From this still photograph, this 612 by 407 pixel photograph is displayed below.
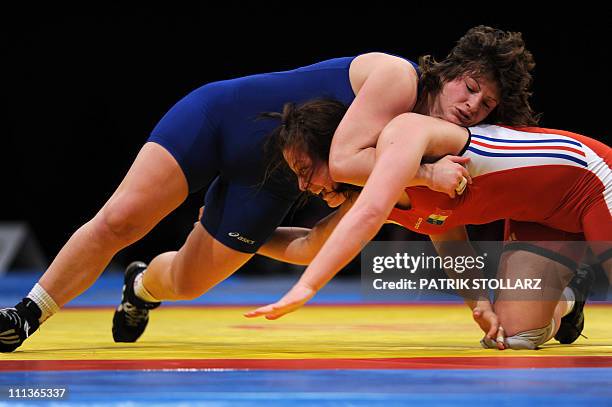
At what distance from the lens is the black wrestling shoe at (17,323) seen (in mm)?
3170

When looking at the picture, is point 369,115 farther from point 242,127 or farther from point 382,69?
point 242,127

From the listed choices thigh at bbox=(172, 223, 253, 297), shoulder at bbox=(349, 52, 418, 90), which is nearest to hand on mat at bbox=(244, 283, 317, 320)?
shoulder at bbox=(349, 52, 418, 90)

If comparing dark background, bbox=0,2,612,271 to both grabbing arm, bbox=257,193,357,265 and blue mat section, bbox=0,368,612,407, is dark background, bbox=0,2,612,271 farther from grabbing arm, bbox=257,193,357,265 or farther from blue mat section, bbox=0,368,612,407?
blue mat section, bbox=0,368,612,407

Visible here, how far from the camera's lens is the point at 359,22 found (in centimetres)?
1007

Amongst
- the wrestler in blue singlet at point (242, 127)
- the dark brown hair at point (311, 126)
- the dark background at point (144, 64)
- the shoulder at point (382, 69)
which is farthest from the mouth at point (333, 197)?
the dark background at point (144, 64)

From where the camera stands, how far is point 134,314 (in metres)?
3.91

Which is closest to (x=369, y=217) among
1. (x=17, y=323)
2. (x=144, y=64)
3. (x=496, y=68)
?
(x=496, y=68)

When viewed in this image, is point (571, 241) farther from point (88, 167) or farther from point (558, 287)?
point (88, 167)

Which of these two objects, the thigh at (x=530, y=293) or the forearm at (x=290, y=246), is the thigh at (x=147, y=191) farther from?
the thigh at (x=530, y=293)

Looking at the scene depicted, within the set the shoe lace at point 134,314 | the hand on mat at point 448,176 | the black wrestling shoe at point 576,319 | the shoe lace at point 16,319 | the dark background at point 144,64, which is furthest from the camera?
the dark background at point 144,64

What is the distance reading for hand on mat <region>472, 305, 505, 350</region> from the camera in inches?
126

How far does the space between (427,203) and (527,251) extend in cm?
50

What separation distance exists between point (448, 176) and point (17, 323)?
1.46 meters

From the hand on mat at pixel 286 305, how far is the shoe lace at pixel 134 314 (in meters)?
1.54
